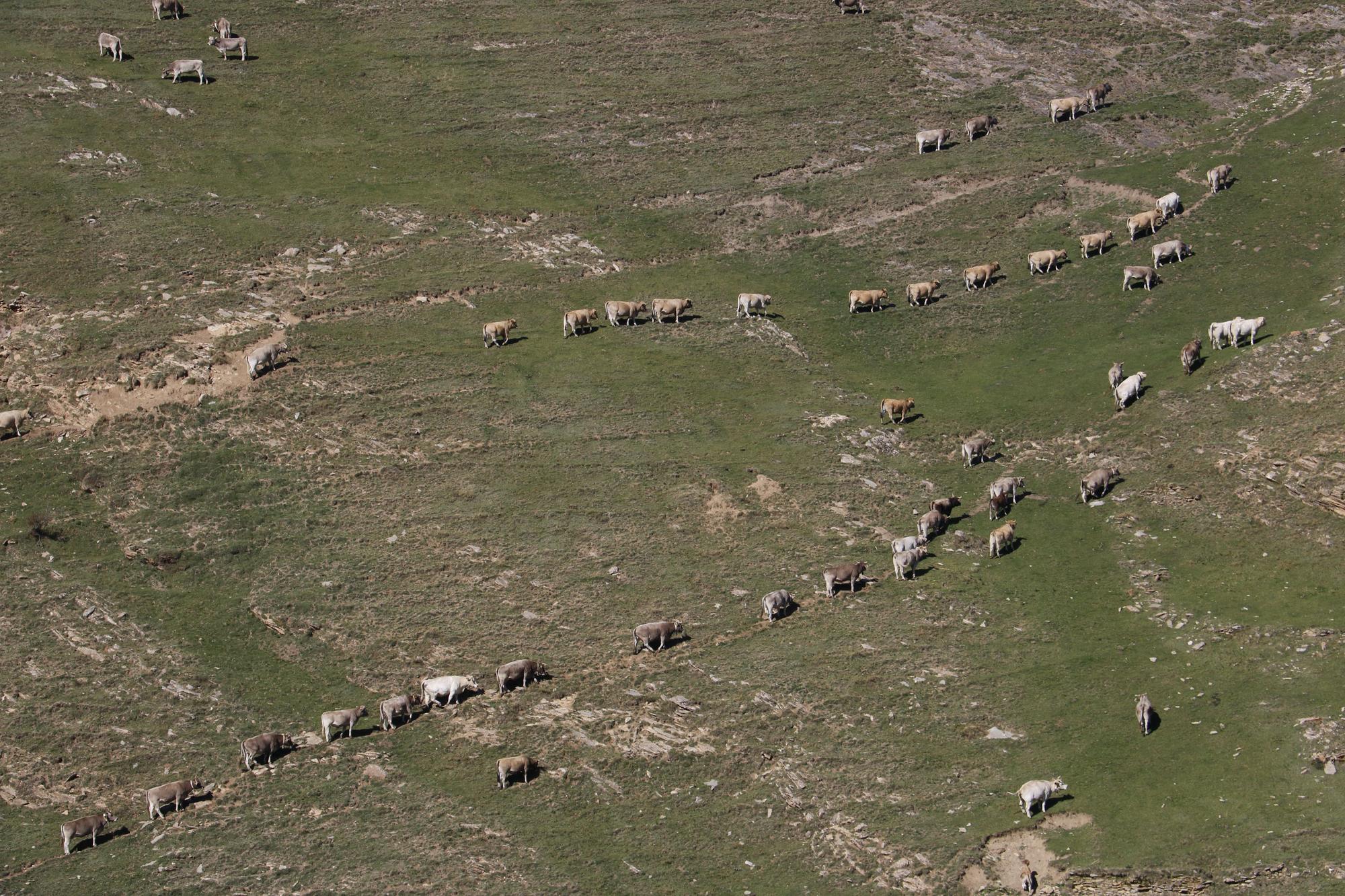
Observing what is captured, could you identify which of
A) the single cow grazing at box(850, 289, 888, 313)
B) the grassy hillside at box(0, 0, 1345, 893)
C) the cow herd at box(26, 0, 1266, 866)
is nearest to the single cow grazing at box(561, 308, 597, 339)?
the cow herd at box(26, 0, 1266, 866)

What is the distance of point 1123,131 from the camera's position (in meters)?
61.2

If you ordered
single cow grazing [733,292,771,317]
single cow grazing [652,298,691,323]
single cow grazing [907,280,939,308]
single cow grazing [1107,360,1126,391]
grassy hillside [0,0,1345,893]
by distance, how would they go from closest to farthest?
grassy hillside [0,0,1345,893] → single cow grazing [1107,360,1126,391] → single cow grazing [652,298,691,323] → single cow grazing [733,292,771,317] → single cow grazing [907,280,939,308]

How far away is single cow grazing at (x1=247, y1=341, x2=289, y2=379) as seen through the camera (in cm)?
4809

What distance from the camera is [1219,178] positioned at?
54875mm

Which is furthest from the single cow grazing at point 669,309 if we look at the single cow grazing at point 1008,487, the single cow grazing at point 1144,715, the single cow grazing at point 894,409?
the single cow grazing at point 1144,715

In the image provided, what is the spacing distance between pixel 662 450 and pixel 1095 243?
20571mm

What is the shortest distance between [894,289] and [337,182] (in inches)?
989

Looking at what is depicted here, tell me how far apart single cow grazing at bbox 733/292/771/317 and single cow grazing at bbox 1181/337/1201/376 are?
51.5 ft

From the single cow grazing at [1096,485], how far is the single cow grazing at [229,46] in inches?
1856

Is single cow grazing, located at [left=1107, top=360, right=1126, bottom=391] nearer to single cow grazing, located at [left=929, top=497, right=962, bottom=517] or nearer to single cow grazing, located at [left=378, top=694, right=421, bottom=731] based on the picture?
single cow grazing, located at [left=929, top=497, right=962, bottom=517]

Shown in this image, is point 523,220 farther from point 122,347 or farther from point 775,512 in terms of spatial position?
point 775,512

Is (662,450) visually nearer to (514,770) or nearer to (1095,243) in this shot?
(514,770)

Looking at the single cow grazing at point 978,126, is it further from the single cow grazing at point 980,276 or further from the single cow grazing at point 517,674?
the single cow grazing at point 517,674

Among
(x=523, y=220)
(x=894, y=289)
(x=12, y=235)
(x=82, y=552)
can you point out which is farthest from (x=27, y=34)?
(x=894, y=289)
